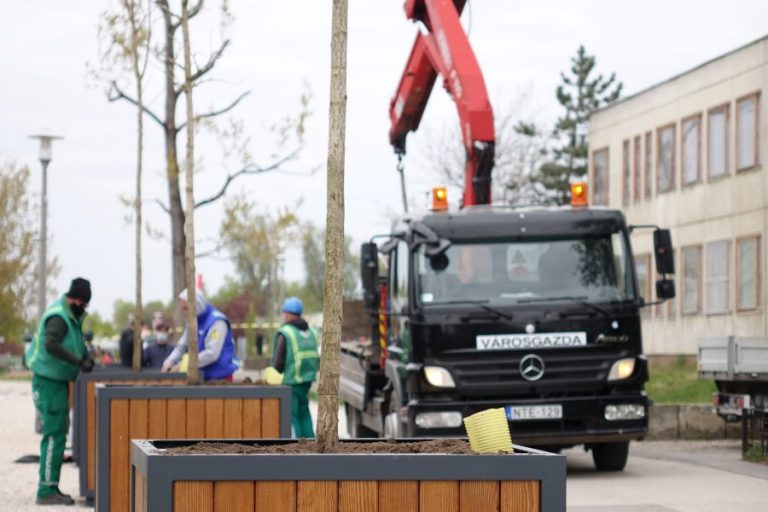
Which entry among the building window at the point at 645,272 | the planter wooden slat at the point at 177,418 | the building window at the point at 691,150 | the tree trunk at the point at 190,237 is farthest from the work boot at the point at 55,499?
the building window at the point at 645,272

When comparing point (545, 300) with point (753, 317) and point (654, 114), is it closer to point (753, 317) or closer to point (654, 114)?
point (753, 317)

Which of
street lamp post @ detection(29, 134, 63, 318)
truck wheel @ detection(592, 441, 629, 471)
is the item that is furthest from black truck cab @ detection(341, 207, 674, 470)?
street lamp post @ detection(29, 134, 63, 318)

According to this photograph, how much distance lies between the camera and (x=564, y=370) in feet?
50.8

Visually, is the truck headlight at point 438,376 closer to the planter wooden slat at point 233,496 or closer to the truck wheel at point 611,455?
the truck wheel at point 611,455

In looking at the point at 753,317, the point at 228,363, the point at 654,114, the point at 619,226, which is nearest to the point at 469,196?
the point at 619,226

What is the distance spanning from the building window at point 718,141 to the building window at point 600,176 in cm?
815

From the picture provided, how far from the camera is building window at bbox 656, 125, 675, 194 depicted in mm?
41094

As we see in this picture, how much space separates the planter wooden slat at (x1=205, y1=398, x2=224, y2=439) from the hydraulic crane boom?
7747 millimetres

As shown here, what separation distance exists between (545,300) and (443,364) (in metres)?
1.14

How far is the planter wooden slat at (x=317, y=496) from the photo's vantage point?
525 cm

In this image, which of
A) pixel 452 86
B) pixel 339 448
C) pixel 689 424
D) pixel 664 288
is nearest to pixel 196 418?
pixel 339 448

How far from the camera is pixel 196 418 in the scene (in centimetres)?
988

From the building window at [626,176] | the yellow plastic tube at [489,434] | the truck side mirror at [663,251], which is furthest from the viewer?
the building window at [626,176]

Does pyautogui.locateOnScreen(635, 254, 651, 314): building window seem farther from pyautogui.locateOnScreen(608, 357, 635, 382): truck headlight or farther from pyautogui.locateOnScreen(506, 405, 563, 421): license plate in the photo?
pyautogui.locateOnScreen(506, 405, 563, 421): license plate
